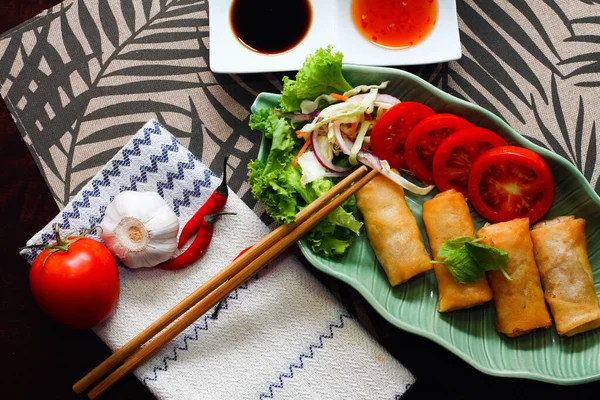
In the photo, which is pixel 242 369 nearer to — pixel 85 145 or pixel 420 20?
pixel 85 145

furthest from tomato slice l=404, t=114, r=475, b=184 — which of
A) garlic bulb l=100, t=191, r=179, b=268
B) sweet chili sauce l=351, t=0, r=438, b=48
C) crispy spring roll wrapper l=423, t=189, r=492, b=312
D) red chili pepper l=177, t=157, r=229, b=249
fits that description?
garlic bulb l=100, t=191, r=179, b=268

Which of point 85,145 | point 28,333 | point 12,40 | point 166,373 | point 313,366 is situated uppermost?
point 12,40

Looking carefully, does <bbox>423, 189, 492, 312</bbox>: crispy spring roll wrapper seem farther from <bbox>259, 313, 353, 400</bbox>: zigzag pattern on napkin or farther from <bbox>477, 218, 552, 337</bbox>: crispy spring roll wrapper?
<bbox>259, 313, 353, 400</bbox>: zigzag pattern on napkin

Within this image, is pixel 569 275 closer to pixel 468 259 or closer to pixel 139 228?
pixel 468 259

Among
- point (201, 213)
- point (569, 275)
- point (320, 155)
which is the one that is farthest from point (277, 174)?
point (569, 275)

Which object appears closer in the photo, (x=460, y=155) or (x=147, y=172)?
(x=460, y=155)

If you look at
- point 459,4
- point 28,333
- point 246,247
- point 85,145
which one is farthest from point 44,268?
point 459,4

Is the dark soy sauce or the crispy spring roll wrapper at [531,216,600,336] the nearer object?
the crispy spring roll wrapper at [531,216,600,336]
